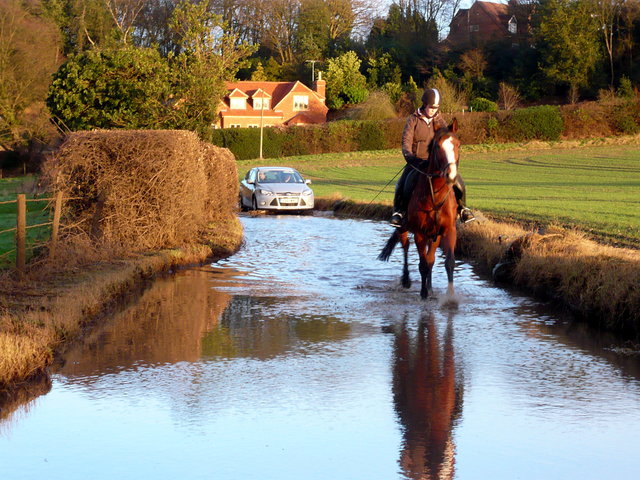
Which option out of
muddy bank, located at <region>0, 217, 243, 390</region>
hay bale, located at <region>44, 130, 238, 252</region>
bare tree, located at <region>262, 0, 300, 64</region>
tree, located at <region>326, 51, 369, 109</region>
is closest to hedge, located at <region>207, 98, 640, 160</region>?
tree, located at <region>326, 51, 369, 109</region>

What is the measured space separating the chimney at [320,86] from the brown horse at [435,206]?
3229 inches

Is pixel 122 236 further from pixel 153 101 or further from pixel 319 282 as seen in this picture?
pixel 153 101

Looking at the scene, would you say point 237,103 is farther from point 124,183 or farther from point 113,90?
point 124,183

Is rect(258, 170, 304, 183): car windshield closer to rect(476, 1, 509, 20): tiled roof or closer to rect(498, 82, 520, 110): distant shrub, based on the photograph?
rect(498, 82, 520, 110): distant shrub

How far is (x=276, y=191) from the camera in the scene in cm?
3105

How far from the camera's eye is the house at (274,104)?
95.2 meters

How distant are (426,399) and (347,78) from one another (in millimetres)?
89111

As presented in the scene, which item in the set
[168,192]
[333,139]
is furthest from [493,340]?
[333,139]

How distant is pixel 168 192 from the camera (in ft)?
56.9

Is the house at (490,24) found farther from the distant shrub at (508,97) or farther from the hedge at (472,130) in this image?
the hedge at (472,130)

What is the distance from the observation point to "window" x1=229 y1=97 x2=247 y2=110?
96644mm

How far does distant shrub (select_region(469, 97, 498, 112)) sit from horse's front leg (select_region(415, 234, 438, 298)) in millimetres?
63598

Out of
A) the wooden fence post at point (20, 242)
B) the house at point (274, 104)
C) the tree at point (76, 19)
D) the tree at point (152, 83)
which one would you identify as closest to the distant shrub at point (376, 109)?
the house at point (274, 104)

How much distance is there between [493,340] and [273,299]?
3993mm
